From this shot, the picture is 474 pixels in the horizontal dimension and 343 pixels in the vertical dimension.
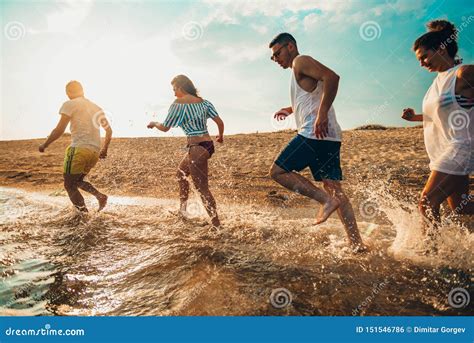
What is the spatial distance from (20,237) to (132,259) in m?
1.79

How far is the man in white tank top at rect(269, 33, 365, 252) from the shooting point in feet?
9.66

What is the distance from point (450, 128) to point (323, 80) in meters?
1.14

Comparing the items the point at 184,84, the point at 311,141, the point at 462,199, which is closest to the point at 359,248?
the point at 462,199

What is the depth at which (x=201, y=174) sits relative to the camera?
14.0 ft

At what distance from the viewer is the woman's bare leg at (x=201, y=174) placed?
4219mm

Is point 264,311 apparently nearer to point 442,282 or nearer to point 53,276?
point 442,282

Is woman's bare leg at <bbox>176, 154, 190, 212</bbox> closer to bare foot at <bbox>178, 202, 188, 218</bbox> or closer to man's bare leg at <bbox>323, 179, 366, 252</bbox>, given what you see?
bare foot at <bbox>178, 202, 188, 218</bbox>

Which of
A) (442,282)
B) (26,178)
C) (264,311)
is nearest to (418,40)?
(442,282)

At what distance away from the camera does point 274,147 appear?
12234 mm

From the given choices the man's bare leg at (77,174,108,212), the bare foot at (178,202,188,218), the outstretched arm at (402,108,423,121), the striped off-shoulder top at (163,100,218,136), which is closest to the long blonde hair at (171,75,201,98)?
the striped off-shoulder top at (163,100,218,136)

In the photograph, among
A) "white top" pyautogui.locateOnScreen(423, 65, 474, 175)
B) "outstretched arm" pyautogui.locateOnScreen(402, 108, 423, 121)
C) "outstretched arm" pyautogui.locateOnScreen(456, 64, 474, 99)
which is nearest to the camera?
"outstretched arm" pyautogui.locateOnScreen(456, 64, 474, 99)

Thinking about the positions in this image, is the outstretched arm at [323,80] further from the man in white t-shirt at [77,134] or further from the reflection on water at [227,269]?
the man in white t-shirt at [77,134]

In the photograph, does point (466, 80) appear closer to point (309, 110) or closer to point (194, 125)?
point (309, 110)

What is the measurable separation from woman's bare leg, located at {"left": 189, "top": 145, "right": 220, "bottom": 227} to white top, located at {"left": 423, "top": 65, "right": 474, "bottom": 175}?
2.45 m
